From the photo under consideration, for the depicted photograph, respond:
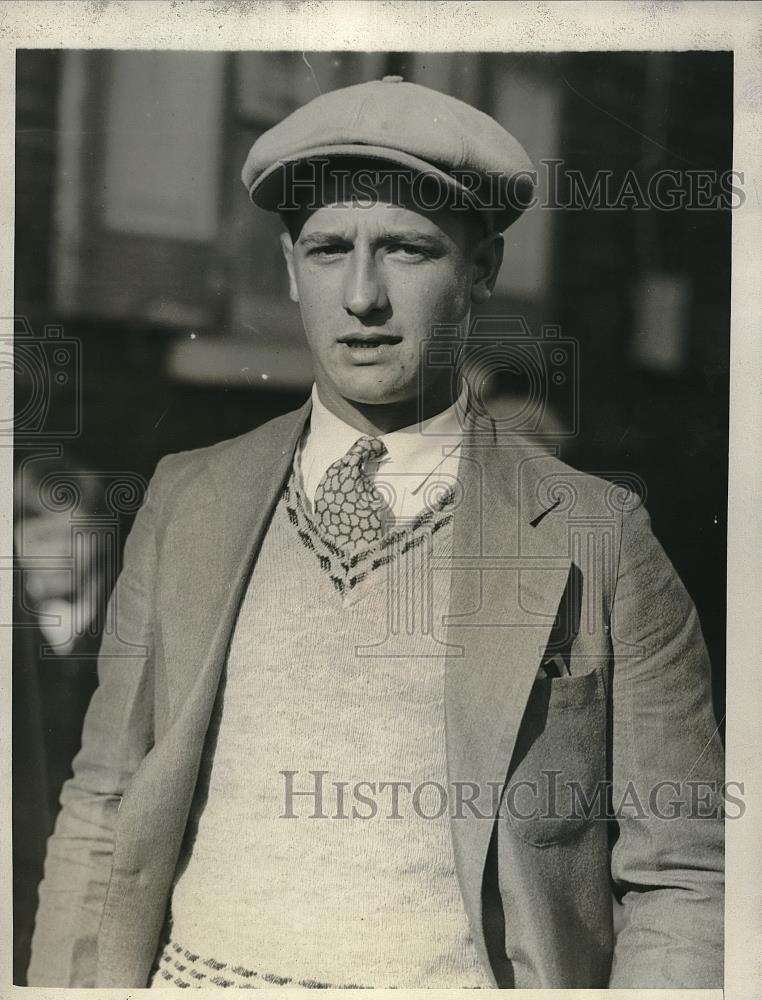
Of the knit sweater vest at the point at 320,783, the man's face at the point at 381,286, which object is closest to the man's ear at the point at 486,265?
the man's face at the point at 381,286

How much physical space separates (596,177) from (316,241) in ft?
Result: 1.75

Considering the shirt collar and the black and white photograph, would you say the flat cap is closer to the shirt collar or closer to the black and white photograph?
the black and white photograph

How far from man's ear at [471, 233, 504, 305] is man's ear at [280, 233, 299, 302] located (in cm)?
32

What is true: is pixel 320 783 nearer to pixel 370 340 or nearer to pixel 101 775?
pixel 101 775

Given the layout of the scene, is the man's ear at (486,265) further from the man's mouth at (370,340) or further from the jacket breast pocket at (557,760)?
the jacket breast pocket at (557,760)

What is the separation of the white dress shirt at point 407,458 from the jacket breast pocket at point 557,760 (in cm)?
40

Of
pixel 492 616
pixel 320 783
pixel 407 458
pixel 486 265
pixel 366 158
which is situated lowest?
pixel 320 783

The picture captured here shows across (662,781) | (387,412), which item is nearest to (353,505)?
(387,412)

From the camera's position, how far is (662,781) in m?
1.87

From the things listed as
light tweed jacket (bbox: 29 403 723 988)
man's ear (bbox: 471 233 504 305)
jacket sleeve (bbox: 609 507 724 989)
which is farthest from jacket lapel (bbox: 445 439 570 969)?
man's ear (bbox: 471 233 504 305)

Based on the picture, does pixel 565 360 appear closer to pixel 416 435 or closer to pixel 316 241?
pixel 416 435

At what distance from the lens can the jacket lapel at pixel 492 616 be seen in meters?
1.79

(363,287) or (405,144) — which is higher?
(405,144)

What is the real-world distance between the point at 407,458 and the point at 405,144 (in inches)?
21.4
